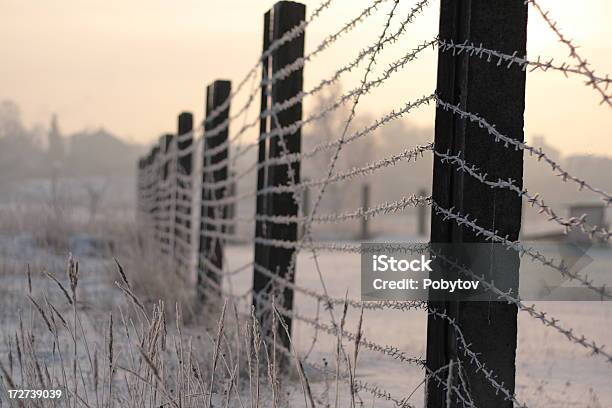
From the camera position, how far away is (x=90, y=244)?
9.64 metres

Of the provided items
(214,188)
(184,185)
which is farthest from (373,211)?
(184,185)

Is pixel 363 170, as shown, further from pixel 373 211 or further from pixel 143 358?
pixel 143 358

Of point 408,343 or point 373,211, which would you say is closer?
point 373,211

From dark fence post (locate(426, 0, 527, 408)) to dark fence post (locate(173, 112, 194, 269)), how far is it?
15.7 feet

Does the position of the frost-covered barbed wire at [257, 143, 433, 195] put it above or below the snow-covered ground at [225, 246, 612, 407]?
above

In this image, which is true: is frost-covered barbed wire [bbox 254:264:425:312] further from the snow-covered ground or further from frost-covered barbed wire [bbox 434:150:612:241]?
frost-covered barbed wire [bbox 434:150:612:241]

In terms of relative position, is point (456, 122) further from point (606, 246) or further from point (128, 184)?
point (128, 184)

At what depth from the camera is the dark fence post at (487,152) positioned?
1942mm

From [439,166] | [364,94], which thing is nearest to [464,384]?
[439,166]

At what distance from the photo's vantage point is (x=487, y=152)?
1.95m

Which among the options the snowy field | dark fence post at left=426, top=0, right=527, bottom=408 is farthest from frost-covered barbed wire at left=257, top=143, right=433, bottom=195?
the snowy field

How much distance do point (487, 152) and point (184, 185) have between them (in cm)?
549

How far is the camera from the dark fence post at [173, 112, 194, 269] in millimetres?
6804

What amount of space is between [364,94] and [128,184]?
4264cm
